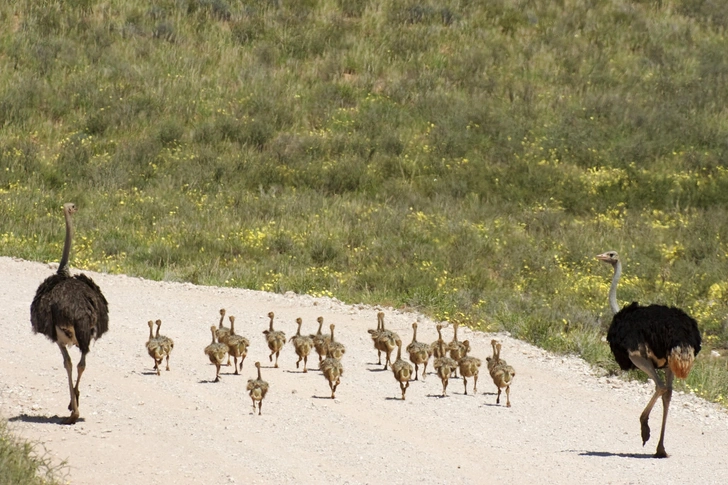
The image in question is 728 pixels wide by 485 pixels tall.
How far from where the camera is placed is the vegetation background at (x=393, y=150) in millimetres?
19703

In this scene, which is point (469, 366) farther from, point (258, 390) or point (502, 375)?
point (258, 390)

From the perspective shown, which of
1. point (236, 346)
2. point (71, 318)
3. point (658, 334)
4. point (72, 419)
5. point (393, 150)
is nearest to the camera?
point (71, 318)

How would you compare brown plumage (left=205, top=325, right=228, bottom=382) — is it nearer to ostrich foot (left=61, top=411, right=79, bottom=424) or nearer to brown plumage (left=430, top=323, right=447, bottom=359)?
ostrich foot (left=61, top=411, right=79, bottom=424)

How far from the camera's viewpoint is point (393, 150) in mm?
28609

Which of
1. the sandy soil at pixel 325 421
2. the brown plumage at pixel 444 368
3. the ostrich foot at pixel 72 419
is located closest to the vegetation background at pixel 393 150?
the sandy soil at pixel 325 421

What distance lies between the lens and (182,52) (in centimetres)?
3338

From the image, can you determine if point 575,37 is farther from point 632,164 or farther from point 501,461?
point 501,461

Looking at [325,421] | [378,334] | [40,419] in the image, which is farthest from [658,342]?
[40,419]

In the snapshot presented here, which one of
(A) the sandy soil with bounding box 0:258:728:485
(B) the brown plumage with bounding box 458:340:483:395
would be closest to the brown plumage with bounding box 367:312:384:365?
(A) the sandy soil with bounding box 0:258:728:485

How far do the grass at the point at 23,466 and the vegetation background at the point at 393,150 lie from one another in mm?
8429

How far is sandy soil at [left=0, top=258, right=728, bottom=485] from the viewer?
9859mm

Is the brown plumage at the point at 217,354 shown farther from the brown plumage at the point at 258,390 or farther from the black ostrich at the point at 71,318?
the black ostrich at the point at 71,318

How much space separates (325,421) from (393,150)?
17.7 meters

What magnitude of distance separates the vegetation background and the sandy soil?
183 cm
